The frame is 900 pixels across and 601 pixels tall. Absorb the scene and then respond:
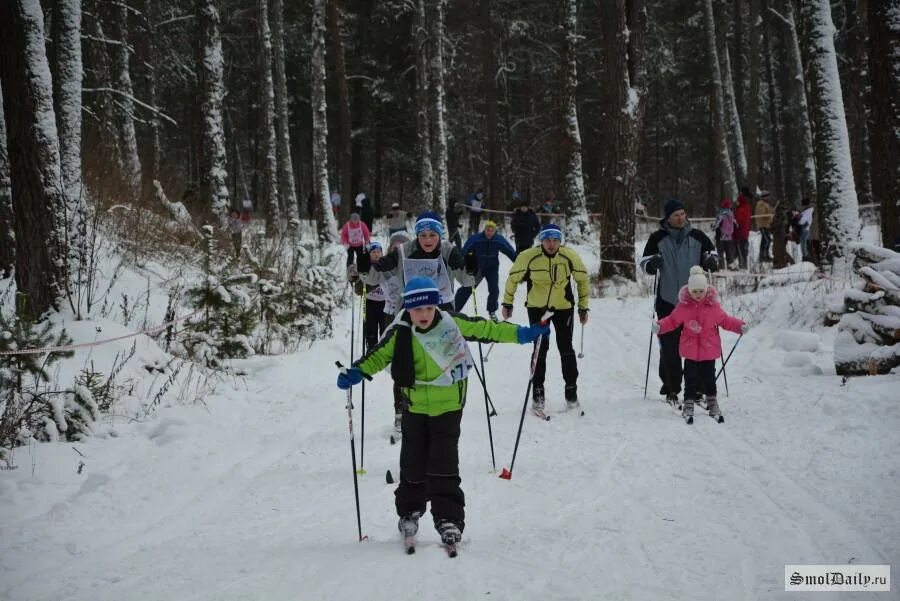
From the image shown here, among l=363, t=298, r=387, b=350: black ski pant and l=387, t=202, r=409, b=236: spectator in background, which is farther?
l=387, t=202, r=409, b=236: spectator in background

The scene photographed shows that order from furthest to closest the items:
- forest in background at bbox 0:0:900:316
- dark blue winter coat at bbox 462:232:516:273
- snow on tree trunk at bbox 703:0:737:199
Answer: snow on tree trunk at bbox 703:0:737:199 → dark blue winter coat at bbox 462:232:516:273 → forest in background at bbox 0:0:900:316

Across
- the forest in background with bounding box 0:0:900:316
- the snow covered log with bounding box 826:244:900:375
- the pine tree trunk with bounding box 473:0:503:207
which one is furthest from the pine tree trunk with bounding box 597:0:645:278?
the pine tree trunk with bounding box 473:0:503:207

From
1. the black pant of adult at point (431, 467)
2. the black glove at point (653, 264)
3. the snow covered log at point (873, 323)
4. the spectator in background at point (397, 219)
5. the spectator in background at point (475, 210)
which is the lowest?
the black pant of adult at point (431, 467)

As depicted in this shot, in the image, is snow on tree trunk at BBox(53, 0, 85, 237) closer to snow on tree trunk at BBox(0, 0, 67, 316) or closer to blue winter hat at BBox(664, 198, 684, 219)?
snow on tree trunk at BBox(0, 0, 67, 316)

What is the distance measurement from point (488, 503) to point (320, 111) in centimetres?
1761

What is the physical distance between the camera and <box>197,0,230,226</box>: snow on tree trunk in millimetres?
13719

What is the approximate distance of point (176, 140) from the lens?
3741 centimetres

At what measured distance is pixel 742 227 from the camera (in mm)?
17438

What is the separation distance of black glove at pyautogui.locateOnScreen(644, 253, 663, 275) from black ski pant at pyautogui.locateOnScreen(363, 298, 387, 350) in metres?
3.19

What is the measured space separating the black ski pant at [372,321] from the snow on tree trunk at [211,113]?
22.1 feet

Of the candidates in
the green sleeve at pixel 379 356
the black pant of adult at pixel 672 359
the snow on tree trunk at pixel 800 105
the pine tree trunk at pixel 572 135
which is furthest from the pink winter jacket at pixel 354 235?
the snow on tree trunk at pixel 800 105

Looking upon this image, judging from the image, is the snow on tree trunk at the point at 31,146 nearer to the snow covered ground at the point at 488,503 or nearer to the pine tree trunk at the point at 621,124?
the snow covered ground at the point at 488,503

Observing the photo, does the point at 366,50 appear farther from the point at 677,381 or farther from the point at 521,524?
the point at 521,524

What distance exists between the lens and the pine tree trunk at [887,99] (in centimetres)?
968
